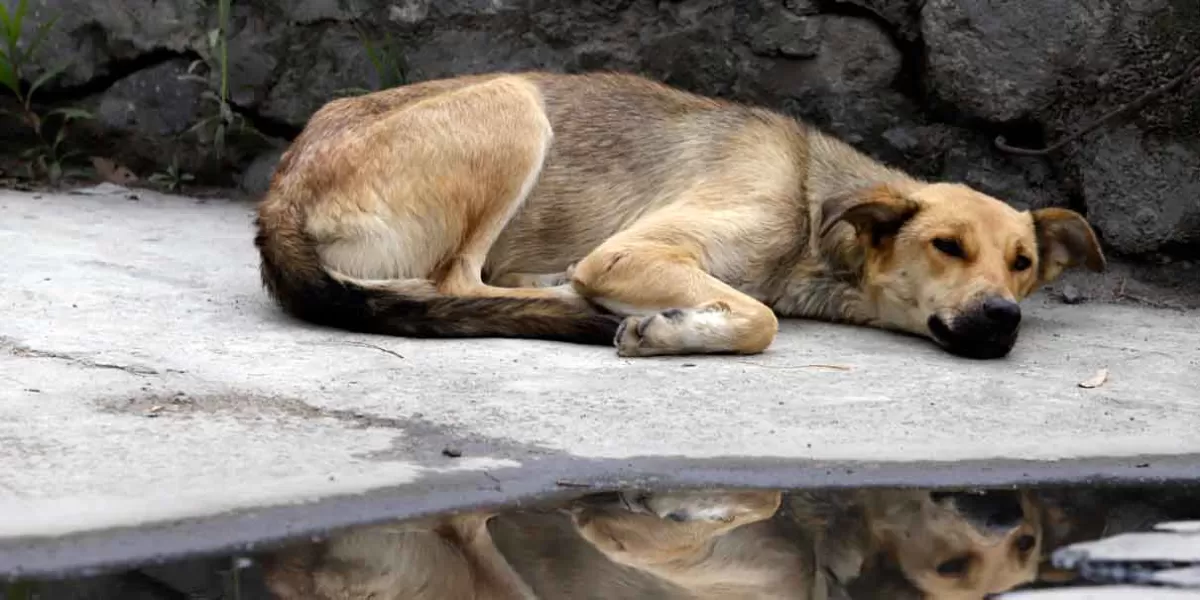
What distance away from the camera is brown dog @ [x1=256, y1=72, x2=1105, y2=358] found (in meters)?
5.50

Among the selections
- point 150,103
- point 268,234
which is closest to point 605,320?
point 268,234

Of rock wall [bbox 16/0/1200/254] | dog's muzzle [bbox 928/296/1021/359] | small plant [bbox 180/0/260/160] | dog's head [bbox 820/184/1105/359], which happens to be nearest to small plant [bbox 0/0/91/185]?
rock wall [bbox 16/0/1200/254]

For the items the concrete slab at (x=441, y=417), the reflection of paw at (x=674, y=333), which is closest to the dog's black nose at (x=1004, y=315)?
the concrete slab at (x=441, y=417)

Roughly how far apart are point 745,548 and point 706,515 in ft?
0.70

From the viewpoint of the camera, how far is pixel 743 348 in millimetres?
5383

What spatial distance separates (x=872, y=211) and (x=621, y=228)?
0.95m

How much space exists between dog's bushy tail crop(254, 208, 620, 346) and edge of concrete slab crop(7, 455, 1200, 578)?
1393 millimetres

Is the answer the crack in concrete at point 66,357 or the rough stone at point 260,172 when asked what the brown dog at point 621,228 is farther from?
the rough stone at point 260,172

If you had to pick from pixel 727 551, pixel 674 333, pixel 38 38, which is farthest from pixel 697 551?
pixel 38 38

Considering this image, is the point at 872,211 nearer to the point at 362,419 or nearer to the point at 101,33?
the point at 362,419

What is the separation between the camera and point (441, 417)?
14.5ft

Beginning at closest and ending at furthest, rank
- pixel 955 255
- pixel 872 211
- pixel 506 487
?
1. pixel 506 487
2. pixel 955 255
3. pixel 872 211

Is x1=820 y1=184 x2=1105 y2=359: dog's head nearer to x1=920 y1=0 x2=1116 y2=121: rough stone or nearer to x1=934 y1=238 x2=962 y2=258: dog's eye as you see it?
x1=934 y1=238 x2=962 y2=258: dog's eye

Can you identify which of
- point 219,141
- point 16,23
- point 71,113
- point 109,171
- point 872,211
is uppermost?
point 16,23
